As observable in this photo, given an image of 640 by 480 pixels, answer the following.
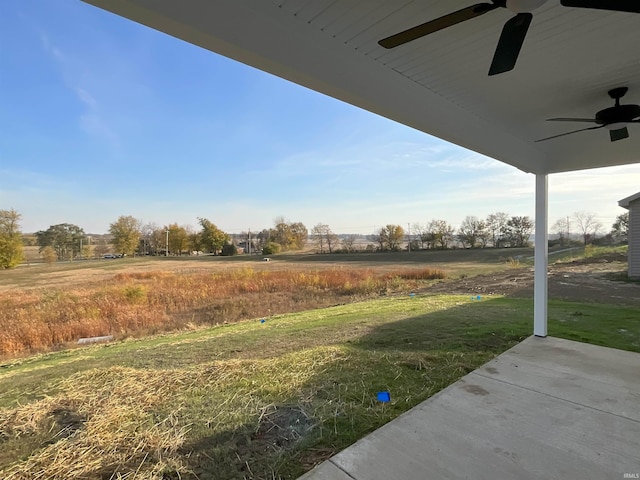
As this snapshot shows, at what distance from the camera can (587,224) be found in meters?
9.22

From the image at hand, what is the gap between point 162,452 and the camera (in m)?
1.51

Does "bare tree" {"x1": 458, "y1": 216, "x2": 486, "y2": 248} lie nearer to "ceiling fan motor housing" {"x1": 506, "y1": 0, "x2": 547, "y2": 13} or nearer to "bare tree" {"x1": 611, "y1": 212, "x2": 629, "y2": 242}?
"bare tree" {"x1": 611, "y1": 212, "x2": 629, "y2": 242}

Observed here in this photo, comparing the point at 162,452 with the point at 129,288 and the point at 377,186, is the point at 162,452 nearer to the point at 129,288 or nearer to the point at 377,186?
the point at 129,288

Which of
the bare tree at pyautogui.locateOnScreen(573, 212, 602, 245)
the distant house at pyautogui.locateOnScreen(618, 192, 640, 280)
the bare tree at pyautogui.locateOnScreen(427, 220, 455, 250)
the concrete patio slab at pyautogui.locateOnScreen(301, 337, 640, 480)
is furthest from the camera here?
the bare tree at pyautogui.locateOnScreen(427, 220, 455, 250)

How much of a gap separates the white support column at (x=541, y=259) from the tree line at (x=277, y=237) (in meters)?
6.78

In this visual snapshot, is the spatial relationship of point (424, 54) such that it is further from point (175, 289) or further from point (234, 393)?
point (175, 289)

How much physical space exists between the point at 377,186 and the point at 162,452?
11541 mm

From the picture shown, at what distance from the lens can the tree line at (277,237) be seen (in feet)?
19.9

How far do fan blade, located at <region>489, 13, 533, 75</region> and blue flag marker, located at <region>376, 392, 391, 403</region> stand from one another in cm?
191

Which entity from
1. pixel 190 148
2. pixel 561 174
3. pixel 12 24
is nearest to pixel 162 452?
pixel 561 174

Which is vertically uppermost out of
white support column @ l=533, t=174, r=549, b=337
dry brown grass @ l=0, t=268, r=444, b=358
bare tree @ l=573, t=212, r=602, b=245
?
bare tree @ l=573, t=212, r=602, b=245

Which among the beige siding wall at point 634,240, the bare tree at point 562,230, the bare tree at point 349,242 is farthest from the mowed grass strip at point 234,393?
the bare tree at point 349,242

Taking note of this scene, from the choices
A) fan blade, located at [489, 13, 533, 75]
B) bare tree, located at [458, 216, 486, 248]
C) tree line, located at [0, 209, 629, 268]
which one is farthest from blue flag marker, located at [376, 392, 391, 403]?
bare tree, located at [458, 216, 486, 248]

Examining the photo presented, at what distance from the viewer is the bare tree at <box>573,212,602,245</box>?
9005 millimetres
